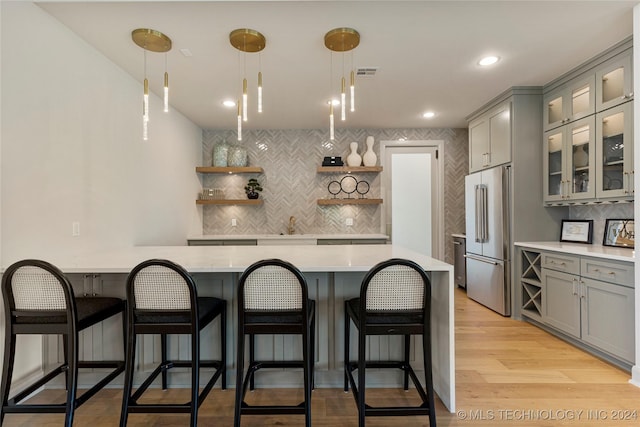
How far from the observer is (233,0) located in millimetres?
1954

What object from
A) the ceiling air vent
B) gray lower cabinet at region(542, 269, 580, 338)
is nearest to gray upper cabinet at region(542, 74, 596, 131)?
gray lower cabinet at region(542, 269, 580, 338)

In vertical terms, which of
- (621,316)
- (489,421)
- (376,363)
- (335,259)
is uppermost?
(335,259)

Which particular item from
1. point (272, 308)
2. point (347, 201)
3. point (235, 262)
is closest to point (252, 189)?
point (347, 201)

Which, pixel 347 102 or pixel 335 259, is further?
pixel 347 102

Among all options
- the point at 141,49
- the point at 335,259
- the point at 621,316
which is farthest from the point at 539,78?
the point at 141,49

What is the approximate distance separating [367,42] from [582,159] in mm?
2312

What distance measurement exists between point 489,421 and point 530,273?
214 cm

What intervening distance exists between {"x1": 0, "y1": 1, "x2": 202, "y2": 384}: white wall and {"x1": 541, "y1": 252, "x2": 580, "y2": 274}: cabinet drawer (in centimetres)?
397

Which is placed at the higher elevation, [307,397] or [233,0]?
[233,0]

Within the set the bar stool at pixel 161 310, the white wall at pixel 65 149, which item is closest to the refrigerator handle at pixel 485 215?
the bar stool at pixel 161 310

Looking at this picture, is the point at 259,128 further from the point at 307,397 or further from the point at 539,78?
the point at 307,397

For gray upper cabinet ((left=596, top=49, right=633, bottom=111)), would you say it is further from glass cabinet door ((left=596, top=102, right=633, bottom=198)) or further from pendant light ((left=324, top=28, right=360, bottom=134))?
pendant light ((left=324, top=28, right=360, bottom=134))

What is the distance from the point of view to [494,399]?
2008 millimetres

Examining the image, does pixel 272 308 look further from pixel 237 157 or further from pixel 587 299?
pixel 237 157
